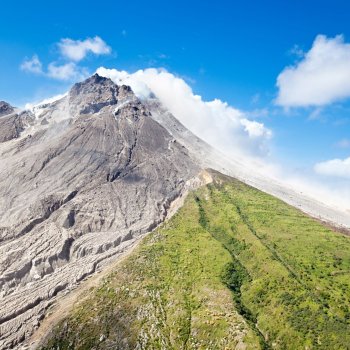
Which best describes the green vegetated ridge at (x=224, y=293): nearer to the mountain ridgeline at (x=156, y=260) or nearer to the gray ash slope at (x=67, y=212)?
the mountain ridgeline at (x=156, y=260)

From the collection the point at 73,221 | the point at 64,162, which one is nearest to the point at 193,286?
the point at 73,221

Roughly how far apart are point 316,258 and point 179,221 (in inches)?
1812

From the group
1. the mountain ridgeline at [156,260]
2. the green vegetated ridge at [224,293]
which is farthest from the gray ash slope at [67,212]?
the green vegetated ridge at [224,293]

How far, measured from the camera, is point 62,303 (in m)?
119

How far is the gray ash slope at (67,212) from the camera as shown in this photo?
127 metres

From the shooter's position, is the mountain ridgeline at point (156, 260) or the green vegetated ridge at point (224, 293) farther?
the mountain ridgeline at point (156, 260)

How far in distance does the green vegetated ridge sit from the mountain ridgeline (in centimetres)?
33

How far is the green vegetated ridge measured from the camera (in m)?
97.2

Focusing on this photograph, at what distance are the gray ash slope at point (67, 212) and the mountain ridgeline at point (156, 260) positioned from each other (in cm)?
42

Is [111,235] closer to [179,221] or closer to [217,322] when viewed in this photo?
[179,221]

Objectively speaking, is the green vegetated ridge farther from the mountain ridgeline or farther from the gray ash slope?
the gray ash slope

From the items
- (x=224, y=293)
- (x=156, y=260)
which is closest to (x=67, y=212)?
(x=156, y=260)

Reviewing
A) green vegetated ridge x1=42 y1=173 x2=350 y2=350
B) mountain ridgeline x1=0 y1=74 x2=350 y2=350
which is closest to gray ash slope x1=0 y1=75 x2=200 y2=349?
mountain ridgeline x1=0 y1=74 x2=350 y2=350

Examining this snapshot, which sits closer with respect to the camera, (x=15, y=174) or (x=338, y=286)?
(x=338, y=286)
